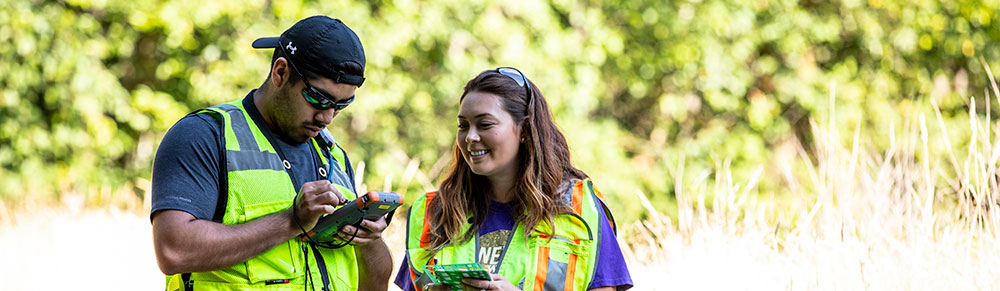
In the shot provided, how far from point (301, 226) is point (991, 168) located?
3197mm

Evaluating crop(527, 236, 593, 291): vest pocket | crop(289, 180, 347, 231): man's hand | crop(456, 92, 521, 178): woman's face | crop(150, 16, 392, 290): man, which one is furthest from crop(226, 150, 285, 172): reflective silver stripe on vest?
crop(527, 236, 593, 291): vest pocket

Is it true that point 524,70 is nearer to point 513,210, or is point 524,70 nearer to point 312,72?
point 513,210

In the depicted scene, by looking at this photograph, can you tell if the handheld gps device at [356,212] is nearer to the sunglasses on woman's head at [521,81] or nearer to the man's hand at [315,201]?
the man's hand at [315,201]

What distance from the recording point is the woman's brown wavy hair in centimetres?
318

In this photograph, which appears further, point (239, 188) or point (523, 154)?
point (523, 154)

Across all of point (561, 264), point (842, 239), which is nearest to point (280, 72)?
point (561, 264)

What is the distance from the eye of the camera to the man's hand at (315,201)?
2.56 metres

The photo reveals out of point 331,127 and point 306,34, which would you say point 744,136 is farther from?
point 306,34

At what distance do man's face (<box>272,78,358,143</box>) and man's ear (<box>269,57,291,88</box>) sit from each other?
0.02m

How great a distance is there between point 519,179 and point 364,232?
2.11 feet

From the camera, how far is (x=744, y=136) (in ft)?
37.1

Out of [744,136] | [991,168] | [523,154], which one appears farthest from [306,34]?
[744,136]

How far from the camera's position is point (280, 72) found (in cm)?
284

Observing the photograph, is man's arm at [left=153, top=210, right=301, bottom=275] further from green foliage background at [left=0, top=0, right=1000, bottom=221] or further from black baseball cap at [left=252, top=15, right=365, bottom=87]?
green foliage background at [left=0, top=0, right=1000, bottom=221]
